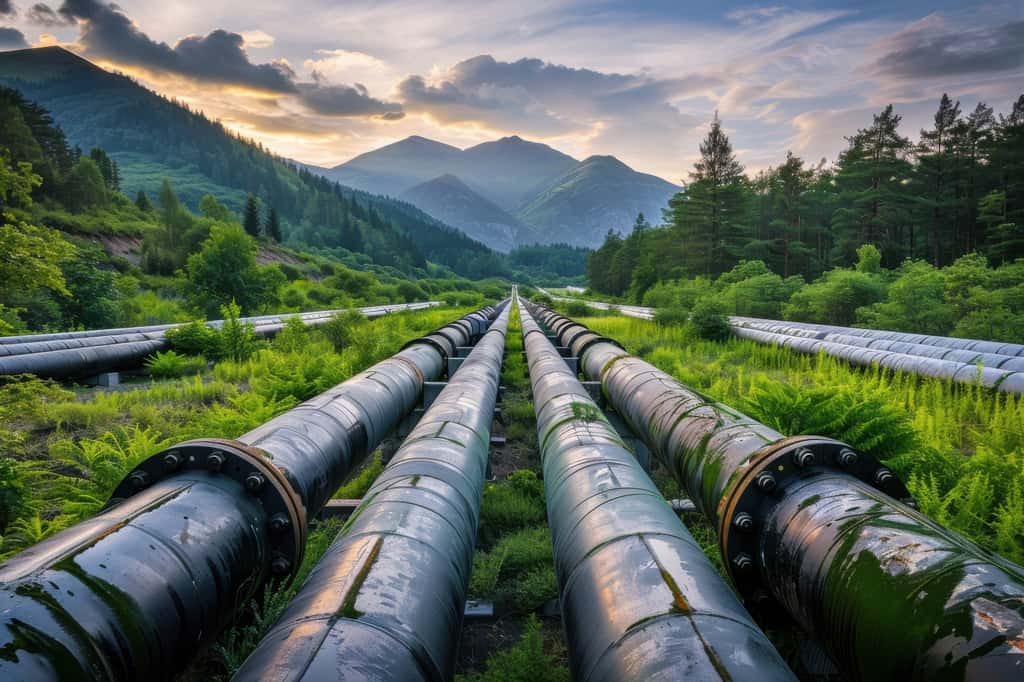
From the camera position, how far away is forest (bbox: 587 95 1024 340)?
26.1 meters

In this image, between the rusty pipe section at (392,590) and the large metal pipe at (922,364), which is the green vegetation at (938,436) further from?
the rusty pipe section at (392,590)

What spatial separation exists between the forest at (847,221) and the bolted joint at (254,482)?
73.2 ft

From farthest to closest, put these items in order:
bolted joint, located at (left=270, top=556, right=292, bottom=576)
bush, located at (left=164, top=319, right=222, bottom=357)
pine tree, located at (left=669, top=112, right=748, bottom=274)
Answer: pine tree, located at (left=669, top=112, right=748, bottom=274) → bush, located at (left=164, top=319, right=222, bottom=357) → bolted joint, located at (left=270, top=556, right=292, bottom=576)

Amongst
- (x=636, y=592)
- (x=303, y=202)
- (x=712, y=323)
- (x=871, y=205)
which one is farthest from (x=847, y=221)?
(x=303, y=202)

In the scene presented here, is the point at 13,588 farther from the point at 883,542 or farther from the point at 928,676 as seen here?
the point at 883,542

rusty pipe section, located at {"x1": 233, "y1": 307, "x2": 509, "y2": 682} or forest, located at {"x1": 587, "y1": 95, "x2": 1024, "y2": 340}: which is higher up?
forest, located at {"x1": 587, "y1": 95, "x2": 1024, "y2": 340}

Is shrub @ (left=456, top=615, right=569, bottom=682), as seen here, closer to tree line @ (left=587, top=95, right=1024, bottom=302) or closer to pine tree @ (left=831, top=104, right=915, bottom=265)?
tree line @ (left=587, top=95, right=1024, bottom=302)

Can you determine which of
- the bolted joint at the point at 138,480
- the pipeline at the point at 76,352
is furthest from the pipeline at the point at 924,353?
the pipeline at the point at 76,352

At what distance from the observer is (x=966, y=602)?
1.56 m

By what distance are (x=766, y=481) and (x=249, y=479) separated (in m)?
2.84

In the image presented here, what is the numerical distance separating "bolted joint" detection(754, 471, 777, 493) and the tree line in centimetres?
3459

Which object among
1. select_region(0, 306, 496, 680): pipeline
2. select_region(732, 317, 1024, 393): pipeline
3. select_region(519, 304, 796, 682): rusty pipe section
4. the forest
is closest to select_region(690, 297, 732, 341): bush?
select_region(732, 317, 1024, 393): pipeline

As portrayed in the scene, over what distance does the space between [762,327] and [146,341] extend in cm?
1814

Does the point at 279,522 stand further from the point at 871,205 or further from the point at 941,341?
the point at 871,205
